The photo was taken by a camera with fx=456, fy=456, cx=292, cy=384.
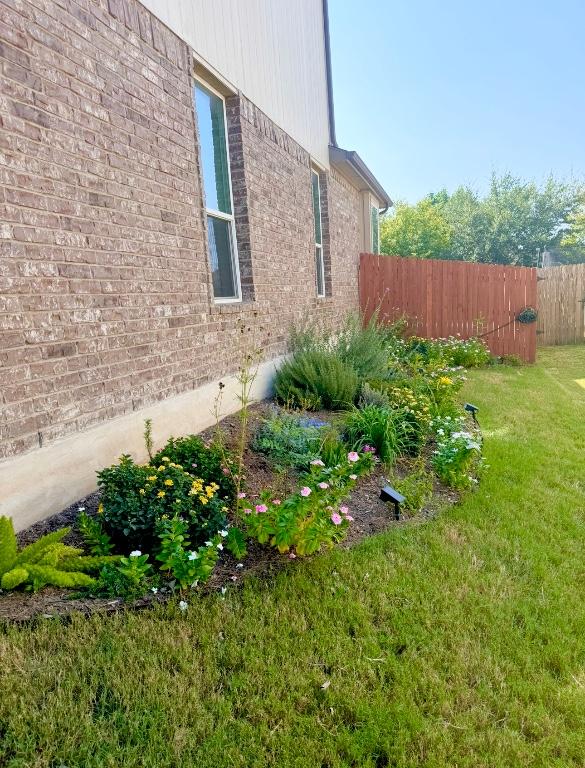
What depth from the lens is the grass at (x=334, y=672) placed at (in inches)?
56.9

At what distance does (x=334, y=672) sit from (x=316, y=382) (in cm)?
350

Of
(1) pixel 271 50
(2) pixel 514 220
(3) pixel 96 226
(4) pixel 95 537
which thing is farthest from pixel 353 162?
(2) pixel 514 220

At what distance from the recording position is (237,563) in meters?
2.40

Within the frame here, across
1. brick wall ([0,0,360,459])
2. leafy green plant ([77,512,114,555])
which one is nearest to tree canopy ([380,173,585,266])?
brick wall ([0,0,360,459])

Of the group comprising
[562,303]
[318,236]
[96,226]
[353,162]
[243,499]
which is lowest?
[243,499]

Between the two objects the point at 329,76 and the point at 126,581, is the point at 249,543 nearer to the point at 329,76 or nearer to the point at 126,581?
the point at 126,581

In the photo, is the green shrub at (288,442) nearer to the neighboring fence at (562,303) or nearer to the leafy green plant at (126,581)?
the leafy green plant at (126,581)

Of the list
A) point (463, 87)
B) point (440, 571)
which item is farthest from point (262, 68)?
point (463, 87)

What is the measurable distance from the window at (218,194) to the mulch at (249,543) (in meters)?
1.63

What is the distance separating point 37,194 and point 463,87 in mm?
28208

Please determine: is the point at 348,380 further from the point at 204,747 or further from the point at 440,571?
the point at 204,747

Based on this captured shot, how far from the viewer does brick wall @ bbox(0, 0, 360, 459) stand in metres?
2.38

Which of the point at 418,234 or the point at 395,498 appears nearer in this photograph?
the point at 395,498

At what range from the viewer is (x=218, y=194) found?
4.76m
